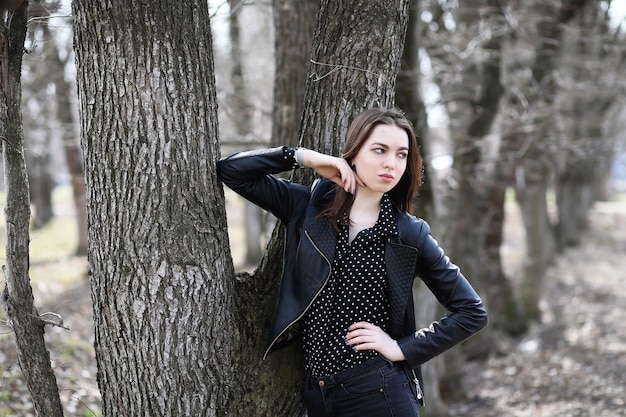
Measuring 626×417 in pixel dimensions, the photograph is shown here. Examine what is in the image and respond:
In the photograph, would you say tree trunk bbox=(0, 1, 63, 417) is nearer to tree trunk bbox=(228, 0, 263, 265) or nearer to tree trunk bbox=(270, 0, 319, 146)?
tree trunk bbox=(270, 0, 319, 146)

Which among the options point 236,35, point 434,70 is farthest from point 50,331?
point 236,35

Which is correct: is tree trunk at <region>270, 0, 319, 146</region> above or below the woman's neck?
above

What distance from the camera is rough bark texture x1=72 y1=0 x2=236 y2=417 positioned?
9.91 feet

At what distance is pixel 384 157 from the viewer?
10.0ft

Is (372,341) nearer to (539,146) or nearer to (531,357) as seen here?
(539,146)

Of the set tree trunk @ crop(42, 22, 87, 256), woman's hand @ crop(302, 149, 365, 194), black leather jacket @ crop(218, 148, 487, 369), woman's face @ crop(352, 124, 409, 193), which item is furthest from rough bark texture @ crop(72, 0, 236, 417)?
tree trunk @ crop(42, 22, 87, 256)

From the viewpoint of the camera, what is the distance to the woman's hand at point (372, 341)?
2988 mm

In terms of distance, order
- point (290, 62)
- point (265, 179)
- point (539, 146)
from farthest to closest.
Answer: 1. point (539, 146)
2. point (290, 62)
3. point (265, 179)

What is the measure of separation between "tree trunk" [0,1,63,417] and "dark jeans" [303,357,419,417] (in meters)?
1.40

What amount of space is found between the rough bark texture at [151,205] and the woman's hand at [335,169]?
1.62ft

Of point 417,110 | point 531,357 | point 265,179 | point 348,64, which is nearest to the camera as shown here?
point 265,179

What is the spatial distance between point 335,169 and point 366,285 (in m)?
0.57

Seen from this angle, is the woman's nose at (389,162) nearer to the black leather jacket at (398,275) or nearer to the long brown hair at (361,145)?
the long brown hair at (361,145)

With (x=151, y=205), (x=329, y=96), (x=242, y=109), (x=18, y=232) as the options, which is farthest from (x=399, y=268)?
(x=242, y=109)
